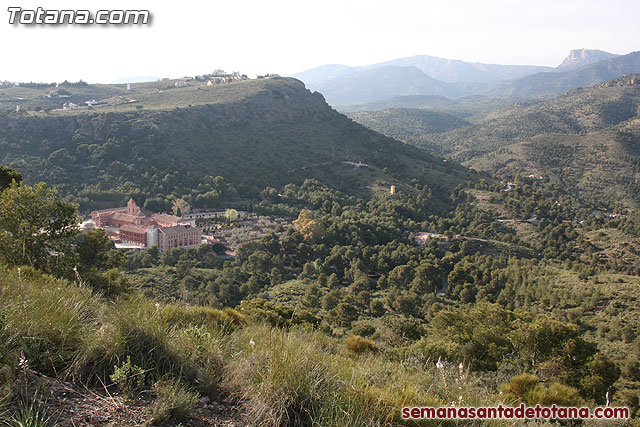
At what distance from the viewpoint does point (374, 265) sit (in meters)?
26.6

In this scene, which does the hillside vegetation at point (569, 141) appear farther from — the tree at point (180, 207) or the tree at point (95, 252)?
the tree at point (95, 252)

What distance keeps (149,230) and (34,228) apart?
20322mm

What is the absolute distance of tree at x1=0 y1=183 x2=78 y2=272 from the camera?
7.93 m

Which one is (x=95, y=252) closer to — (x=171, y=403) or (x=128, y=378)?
(x=128, y=378)

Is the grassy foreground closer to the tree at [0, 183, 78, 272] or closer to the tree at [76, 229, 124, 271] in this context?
the tree at [0, 183, 78, 272]

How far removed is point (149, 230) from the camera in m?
28.0

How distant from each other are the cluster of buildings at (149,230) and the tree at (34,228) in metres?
18.2

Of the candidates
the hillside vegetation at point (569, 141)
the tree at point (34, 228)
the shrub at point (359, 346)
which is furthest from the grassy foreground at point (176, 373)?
the hillside vegetation at point (569, 141)

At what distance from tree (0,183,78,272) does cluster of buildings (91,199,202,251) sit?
59.7 ft

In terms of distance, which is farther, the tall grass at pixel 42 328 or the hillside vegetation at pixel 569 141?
the hillside vegetation at pixel 569 141

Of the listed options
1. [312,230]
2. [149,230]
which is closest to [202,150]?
[149,230]

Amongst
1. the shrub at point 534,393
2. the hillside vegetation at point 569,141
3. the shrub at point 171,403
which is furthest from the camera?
the hillside vegetation at point 569,141

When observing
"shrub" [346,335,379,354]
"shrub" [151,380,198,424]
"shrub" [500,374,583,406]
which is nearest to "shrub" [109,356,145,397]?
"shrub" [151,380,198,424]

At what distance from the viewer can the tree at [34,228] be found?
7.93m
